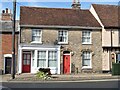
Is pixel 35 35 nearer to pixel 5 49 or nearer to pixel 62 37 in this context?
pixel 62 37

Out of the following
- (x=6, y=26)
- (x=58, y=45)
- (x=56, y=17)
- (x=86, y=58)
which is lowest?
(x=86, y=58)

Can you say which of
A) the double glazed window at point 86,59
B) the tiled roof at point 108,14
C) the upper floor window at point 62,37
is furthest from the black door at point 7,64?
the tiled roof at point 108,14

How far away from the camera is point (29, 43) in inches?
1251

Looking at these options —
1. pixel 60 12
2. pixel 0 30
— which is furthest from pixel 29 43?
pixel 60 12

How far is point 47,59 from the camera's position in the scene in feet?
106

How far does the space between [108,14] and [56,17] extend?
6576 mm

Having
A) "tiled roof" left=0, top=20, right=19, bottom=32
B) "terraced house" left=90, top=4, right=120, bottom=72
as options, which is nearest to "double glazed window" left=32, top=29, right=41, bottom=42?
"tiled roof" left=0, top=20, right=19, bottom=32

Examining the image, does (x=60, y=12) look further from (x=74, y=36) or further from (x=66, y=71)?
(x=66, y=71)

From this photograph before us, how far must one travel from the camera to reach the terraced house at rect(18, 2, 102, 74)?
31.9 meters

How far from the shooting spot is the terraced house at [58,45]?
105ft

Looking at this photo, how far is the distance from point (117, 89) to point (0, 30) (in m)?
19.2

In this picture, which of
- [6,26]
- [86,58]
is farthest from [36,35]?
[86,58]

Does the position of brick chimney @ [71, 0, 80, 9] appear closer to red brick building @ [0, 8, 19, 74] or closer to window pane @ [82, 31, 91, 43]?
window pane @ [82, 31, 91, 43]

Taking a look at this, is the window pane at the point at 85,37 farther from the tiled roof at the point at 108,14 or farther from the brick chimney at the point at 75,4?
the brick chimney at the point at 75,4
